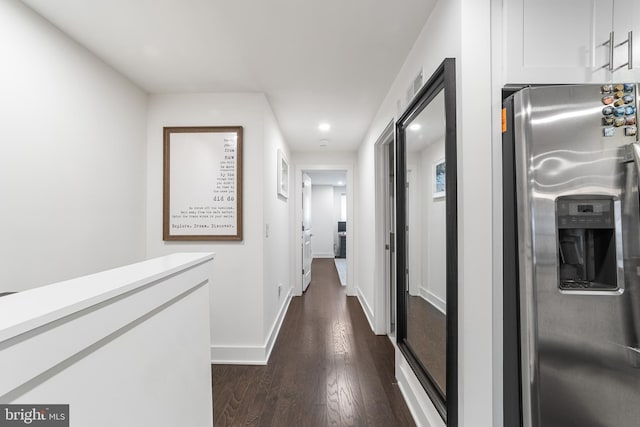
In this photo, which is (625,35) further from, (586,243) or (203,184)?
(203,184)

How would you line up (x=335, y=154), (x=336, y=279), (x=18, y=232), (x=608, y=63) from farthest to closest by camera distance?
(x=336, y=279) < (x=335, y=154) < (x=18, y=232) < (x=608, y=63)

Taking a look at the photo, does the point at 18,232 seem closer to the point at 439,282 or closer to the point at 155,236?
the point at 155,236

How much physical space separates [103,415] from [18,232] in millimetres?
1361

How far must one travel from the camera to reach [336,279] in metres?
5.84

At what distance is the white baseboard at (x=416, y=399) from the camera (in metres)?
1.58

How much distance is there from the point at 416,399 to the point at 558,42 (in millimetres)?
2064

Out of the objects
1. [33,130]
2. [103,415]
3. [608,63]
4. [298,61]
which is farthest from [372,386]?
[33,130]

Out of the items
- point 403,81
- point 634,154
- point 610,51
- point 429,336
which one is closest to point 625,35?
point 610,51

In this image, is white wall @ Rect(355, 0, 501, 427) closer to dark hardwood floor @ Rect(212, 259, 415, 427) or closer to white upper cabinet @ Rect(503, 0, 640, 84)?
white upper cabinet @ Rect(503, 0, 640, 84)

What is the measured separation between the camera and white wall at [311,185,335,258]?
354 inches

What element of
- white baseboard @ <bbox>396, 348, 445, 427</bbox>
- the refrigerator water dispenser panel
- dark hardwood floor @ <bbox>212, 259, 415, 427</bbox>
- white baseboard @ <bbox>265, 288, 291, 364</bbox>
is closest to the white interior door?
white baseboard @ <bbox>265, 288, 291, 364</bbox>

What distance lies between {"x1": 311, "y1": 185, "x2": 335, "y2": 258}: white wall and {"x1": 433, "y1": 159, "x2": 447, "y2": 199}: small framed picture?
740cm

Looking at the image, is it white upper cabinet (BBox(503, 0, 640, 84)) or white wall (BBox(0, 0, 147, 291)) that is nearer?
white upper cabinet (BBox(503, 0, 640, 84))

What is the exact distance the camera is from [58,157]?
5.49 feet
